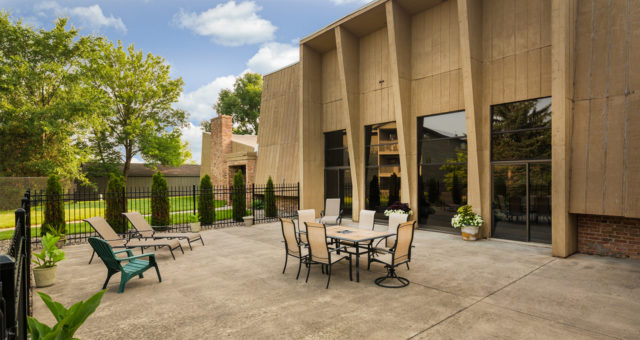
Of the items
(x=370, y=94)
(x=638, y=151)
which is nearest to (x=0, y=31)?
(x=370, y=94)

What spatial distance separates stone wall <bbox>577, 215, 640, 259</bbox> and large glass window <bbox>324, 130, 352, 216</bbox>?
8.16m

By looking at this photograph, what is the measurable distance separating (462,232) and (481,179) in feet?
5.59

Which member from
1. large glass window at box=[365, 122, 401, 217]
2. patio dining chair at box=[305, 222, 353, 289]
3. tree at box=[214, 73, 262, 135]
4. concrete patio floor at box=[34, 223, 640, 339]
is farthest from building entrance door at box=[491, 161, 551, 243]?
tree at box=[214, 73, 262, 135]

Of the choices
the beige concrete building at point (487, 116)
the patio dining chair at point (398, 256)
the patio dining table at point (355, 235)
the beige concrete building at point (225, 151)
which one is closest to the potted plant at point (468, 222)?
the beige concrete building at point (487, 116)

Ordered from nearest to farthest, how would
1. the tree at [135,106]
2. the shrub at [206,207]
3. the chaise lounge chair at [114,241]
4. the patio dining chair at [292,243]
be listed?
the patio dining chair at [292,243] < the chaise lounge chair at [114,241] < the shrub at [206,207] < the tree at [135,106]

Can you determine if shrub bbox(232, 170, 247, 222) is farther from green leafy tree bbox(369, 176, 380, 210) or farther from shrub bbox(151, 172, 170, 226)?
green leafy tree bbox(369, 176, 380, 210)

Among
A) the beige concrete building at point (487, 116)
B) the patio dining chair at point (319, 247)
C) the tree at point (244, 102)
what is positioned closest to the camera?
the patio dining chair at point (319, 247)

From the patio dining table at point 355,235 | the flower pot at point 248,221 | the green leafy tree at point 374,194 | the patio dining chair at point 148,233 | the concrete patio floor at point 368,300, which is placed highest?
the green leafy tree at point 374,194

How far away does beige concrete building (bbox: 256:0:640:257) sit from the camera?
717 cm

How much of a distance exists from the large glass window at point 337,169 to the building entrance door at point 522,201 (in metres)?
6.18

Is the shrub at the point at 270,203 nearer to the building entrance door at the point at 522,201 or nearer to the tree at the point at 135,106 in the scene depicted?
the building entrance door at the point at 522,201

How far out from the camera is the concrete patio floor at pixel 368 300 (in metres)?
3.91

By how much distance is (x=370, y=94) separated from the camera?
42.8ft

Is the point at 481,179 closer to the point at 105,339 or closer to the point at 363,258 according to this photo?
the point at 363,258
